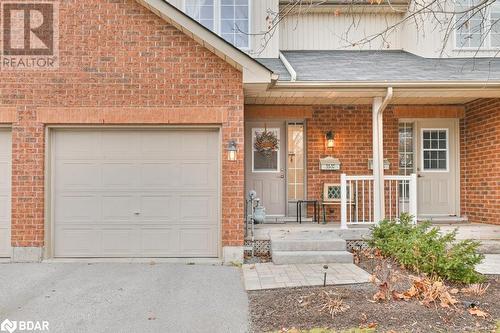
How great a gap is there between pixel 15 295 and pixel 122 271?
1.51m

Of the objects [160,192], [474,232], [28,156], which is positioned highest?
[28,156]

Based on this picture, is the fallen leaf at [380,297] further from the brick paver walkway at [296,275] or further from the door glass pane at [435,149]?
the door glass pane at [435,149]

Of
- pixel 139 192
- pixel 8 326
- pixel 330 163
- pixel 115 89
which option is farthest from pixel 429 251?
pixel 115 89

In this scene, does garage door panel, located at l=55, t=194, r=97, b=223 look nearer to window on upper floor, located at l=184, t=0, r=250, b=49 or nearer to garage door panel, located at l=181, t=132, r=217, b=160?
garage door panel, located at l=181, t=132, r=217, b=160

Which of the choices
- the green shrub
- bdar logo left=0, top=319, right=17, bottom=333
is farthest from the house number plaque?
bdar logo left=0, top=319, right=17, bottom=333

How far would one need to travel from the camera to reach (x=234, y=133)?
6582 mm

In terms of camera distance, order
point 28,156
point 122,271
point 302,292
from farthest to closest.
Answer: point 28,156
point 122,271
point 302,292

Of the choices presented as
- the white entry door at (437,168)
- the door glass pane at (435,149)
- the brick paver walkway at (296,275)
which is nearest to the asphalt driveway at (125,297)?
the brick paver walkway at (296,275)

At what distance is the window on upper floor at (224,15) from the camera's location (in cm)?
896

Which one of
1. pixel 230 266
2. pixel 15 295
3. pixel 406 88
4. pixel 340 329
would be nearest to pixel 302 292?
pixel 340 329

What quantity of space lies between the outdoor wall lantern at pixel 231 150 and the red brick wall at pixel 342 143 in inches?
100

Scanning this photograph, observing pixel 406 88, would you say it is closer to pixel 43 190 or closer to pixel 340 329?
pixel 340 329

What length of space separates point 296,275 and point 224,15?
6317mm

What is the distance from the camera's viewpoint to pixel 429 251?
5223 millimetres
